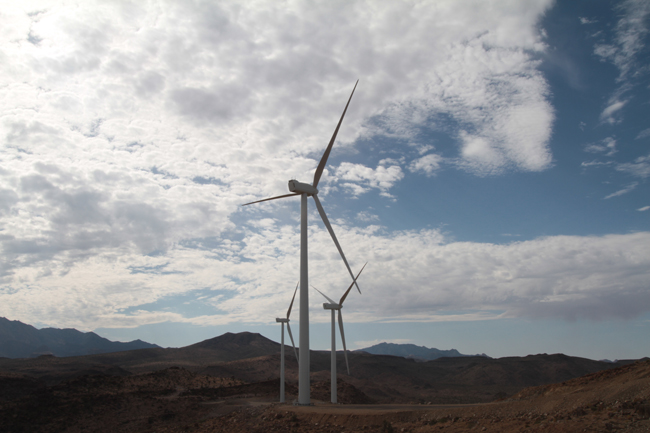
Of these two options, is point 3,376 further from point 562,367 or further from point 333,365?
point 562,367

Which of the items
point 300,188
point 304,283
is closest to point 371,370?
point 304,283

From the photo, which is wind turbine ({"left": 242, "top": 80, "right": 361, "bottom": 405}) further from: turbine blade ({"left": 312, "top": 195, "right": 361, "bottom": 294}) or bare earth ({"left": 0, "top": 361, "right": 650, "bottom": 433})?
bare earth ({"left": 0, "top": 361, "right": 650, "bottom": 433})

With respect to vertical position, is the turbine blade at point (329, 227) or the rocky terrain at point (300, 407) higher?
the turbine blade at point (329, 227)

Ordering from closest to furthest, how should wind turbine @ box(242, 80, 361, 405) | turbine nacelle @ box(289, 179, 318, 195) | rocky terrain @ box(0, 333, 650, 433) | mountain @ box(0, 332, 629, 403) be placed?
1. rocky terrain @ box(0, 333, 650, 433)
2. wind turbine @ box(242, 80, 361, 405)
3. turbine nacelle @ box(289, 179, 318, 195)
4. mountain @ box(0, 332, 629, 403)

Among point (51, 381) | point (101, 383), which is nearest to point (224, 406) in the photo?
point (101, 383)

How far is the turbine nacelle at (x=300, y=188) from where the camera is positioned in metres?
35.4

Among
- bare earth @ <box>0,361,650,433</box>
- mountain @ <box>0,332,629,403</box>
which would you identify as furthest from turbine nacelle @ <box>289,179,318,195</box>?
mountain @ <box>0,332,629,403</box>

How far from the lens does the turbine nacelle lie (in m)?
35.4

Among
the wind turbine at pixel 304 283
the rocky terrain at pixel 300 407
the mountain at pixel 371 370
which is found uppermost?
the wind turbine at pixel 304 283

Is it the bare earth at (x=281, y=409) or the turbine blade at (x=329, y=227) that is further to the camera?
the turbine blade at (x=329, y=227)

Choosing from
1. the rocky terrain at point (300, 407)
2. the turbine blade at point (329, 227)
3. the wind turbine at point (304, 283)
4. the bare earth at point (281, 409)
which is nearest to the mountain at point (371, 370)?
the rocky terrain at point (300, 407)

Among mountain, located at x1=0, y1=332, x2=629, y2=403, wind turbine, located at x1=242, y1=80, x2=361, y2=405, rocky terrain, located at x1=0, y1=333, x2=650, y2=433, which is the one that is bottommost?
mountain, located at x1=0, y1=332, x2=629, y2=403

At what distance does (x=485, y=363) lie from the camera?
122625mm

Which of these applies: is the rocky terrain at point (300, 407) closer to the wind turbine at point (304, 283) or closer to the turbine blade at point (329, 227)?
the wind turbine at point (304, 283)
